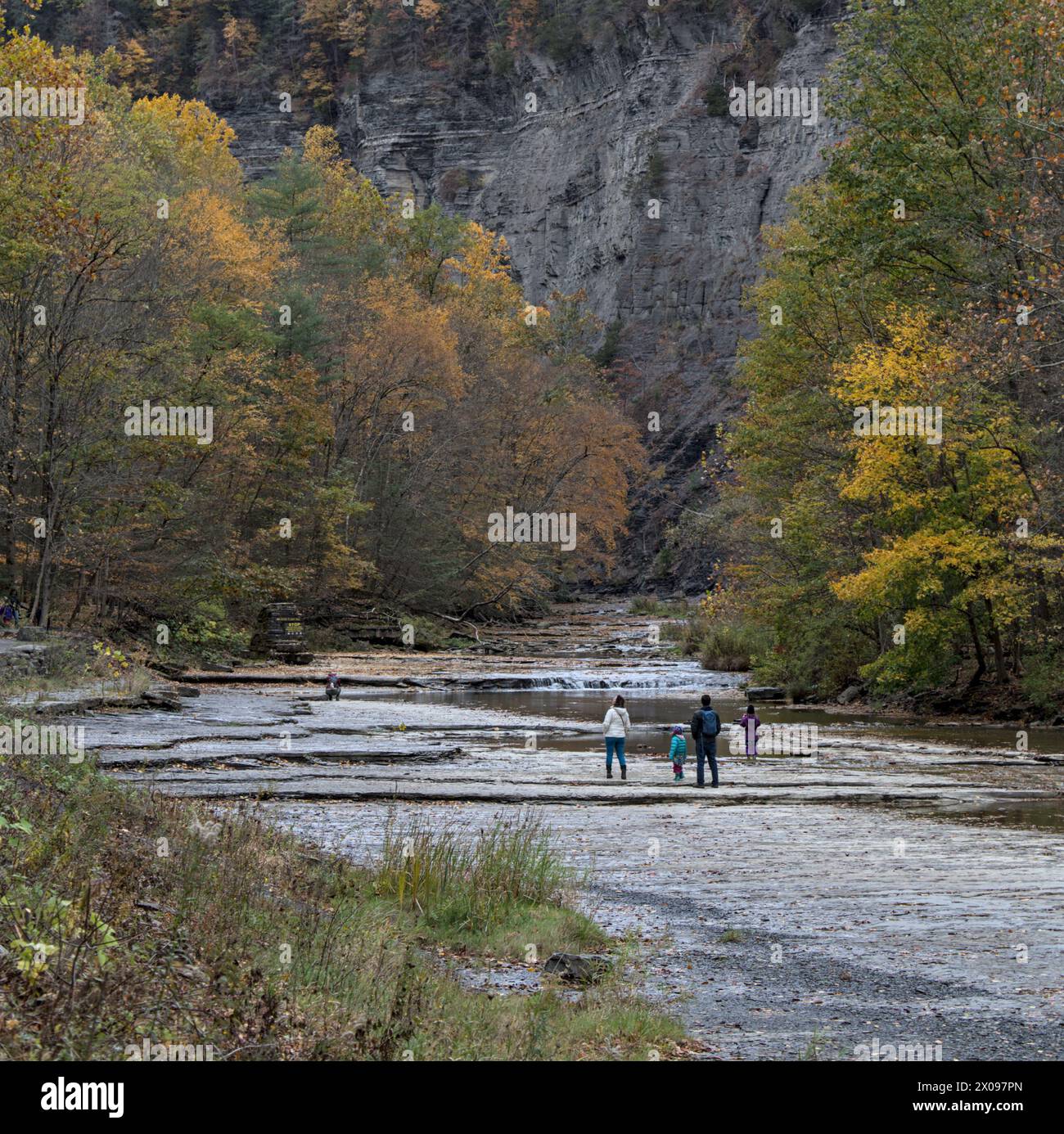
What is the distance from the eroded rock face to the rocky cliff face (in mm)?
133

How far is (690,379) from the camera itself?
99812 millimetres

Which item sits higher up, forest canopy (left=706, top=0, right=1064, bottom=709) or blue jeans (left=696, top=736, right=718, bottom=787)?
forest canopy (left=706, top=0, right=1064, bottom=709)

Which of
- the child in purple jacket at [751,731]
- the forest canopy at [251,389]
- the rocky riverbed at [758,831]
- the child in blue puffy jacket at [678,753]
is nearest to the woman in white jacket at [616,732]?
the rocky riverbed at [758,831]

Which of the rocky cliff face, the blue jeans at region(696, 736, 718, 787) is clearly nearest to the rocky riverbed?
the blue jeans at region(696, 736, 718, 787)

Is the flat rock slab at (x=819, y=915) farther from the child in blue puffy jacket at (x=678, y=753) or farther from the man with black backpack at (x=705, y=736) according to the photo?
the child in blue puffy jacket at (x=678, y=753)

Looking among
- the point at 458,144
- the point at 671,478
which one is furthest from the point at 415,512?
the point at 458,144

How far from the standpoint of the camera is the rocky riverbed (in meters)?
8.16

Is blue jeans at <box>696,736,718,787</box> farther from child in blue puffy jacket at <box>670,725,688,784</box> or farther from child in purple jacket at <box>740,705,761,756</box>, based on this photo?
child in purple jacket at <box>740,705,761,756</box>

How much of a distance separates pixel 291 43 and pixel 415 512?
94.5 metres

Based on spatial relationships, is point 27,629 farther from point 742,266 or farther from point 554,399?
point 742,266

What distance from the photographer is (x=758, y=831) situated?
14984 mm

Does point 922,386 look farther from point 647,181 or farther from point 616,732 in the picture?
point 647,181

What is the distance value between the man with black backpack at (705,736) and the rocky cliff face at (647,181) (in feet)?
224

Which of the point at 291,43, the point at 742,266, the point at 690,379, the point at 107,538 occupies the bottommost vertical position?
the point at 107,538
